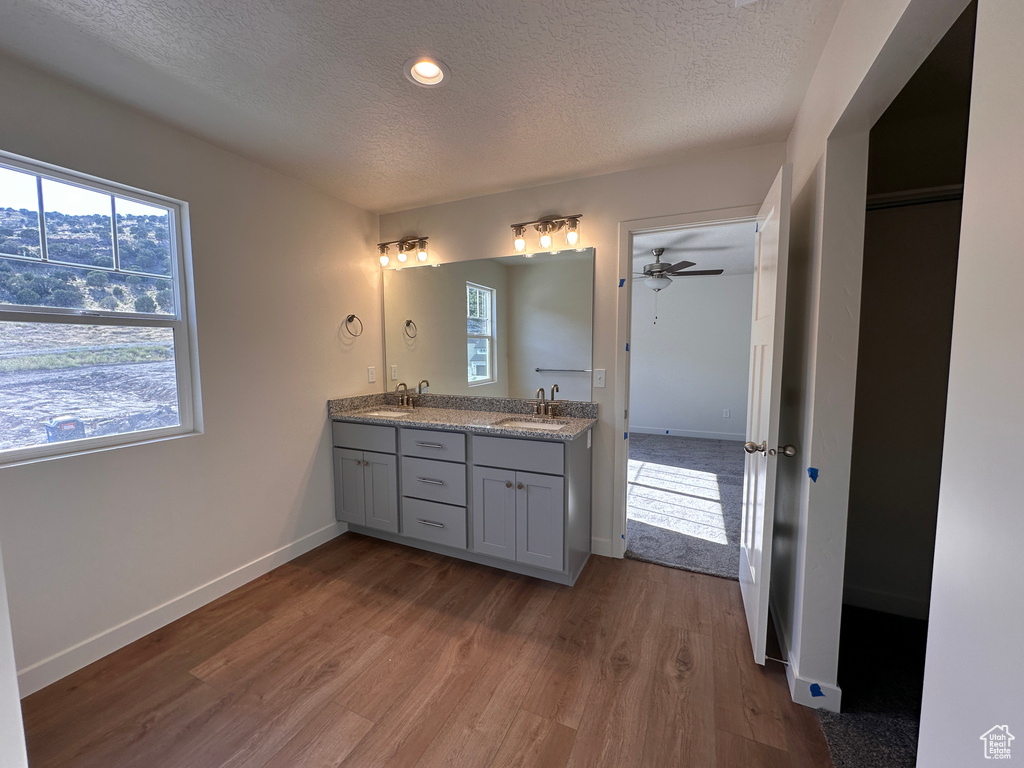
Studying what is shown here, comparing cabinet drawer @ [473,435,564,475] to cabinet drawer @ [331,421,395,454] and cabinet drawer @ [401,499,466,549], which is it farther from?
cabinet drawer @ [331,421,395,454]

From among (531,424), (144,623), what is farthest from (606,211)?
(144,623)

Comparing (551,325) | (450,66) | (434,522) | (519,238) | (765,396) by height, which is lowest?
(434,522)

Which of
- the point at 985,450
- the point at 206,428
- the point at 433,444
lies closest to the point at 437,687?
the point at 433,444

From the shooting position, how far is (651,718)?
1448 millimetres

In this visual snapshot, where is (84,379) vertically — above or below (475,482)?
above

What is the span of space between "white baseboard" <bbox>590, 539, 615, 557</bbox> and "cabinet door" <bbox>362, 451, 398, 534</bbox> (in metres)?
1.30

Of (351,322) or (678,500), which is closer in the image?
(351,322)

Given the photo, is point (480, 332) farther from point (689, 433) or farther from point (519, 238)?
point (689, 433)

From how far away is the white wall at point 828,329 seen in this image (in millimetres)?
1246

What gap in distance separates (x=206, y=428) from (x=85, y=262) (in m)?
0.87

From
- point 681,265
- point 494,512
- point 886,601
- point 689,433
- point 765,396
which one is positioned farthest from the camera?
point 689,433

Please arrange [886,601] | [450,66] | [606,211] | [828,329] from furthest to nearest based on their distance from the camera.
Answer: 1. [606,211]
2. [886,601]
3. [450,66]
4. [828,329]

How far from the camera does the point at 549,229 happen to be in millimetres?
2539

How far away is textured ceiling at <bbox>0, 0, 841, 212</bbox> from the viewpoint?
1273mm
